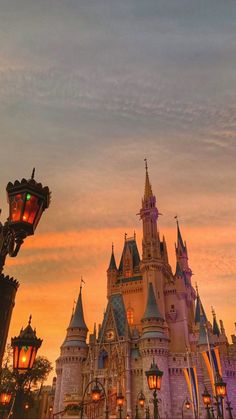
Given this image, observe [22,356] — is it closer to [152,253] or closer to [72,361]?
[72,361]

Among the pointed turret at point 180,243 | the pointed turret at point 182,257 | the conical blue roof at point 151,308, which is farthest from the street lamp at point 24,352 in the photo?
the pointed turret at point 180,243

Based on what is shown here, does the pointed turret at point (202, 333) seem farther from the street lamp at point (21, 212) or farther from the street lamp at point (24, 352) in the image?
the street lamp at point (21, 212)

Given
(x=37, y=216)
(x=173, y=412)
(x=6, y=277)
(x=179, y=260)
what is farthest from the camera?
(x=179, y=260)

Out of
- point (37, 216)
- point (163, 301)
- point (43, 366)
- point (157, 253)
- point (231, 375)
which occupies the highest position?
point (157, 253)

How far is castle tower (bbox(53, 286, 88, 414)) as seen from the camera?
177 feet

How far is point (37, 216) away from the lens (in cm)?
766

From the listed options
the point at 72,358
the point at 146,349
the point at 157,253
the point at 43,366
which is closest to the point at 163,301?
the point at 157,253

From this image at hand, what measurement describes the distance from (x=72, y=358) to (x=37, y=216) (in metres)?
54.8

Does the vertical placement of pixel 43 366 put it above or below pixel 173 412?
Answer: above

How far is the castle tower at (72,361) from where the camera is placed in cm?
5394

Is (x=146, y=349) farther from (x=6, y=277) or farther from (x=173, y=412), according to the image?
(x=6, y=277)

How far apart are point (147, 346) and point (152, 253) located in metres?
18.6

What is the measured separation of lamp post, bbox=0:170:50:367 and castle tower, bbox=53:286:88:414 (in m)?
51.3

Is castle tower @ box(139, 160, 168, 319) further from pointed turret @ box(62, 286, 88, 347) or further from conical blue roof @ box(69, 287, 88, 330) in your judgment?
pointed turret @ box(62, 286, 88, 347)
